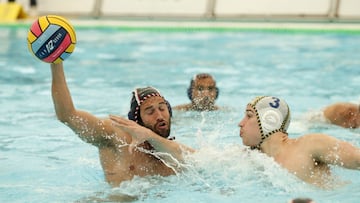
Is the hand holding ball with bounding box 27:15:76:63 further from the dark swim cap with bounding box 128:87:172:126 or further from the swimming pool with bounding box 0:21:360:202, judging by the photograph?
the swimming pool with bounding box 0:21:360:202

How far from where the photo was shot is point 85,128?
13.8 ft

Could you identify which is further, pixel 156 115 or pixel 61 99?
pixel 156 115

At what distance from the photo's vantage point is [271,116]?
13.9 ft

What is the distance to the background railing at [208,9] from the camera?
12734mm

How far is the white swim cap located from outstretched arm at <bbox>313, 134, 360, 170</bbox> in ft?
1.03

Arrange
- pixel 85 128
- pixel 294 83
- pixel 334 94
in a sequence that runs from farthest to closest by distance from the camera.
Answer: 1. pixel 294 83
2. pixel 334 94
3. pixel 85 128

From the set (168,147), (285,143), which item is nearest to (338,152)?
(285,143)

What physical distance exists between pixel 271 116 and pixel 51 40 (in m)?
1.32

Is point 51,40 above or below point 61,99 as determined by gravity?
above

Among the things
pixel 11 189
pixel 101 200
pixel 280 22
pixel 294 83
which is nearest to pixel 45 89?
pixel 294 83

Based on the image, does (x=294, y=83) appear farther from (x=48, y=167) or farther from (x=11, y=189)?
(x=11, y=189)

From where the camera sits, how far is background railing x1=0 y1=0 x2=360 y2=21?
501 inches

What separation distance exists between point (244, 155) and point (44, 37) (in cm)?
138

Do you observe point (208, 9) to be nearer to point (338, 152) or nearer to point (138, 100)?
point (138, 100)
